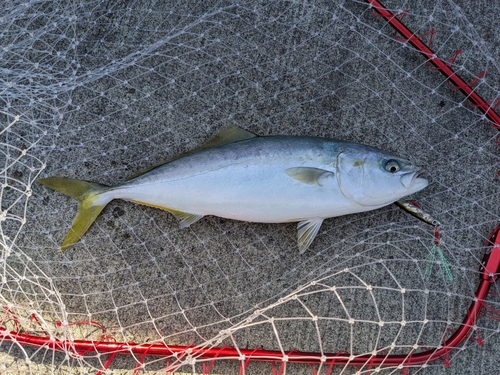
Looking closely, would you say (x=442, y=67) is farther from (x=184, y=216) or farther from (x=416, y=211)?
(x=184, y=216)

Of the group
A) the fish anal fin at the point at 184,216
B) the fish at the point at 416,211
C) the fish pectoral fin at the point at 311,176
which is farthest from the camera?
the fish at the point at 416,211

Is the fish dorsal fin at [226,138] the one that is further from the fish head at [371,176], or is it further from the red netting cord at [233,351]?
the red netting cord at [233,351]

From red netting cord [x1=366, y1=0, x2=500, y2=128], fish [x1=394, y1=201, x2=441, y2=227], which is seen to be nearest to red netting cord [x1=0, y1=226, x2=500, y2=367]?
fish [x1=394, y1=201, x2=441, y2=227]

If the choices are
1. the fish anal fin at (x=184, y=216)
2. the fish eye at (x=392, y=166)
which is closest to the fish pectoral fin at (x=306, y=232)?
the fish eye at (x=392, y=166)

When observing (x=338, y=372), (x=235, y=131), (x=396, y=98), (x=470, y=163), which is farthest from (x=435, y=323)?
(x=235, y=131)

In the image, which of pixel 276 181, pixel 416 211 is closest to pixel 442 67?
pixel 416 211

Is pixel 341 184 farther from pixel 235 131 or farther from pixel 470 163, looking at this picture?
pixel 470 163

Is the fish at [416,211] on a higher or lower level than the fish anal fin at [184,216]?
higher
